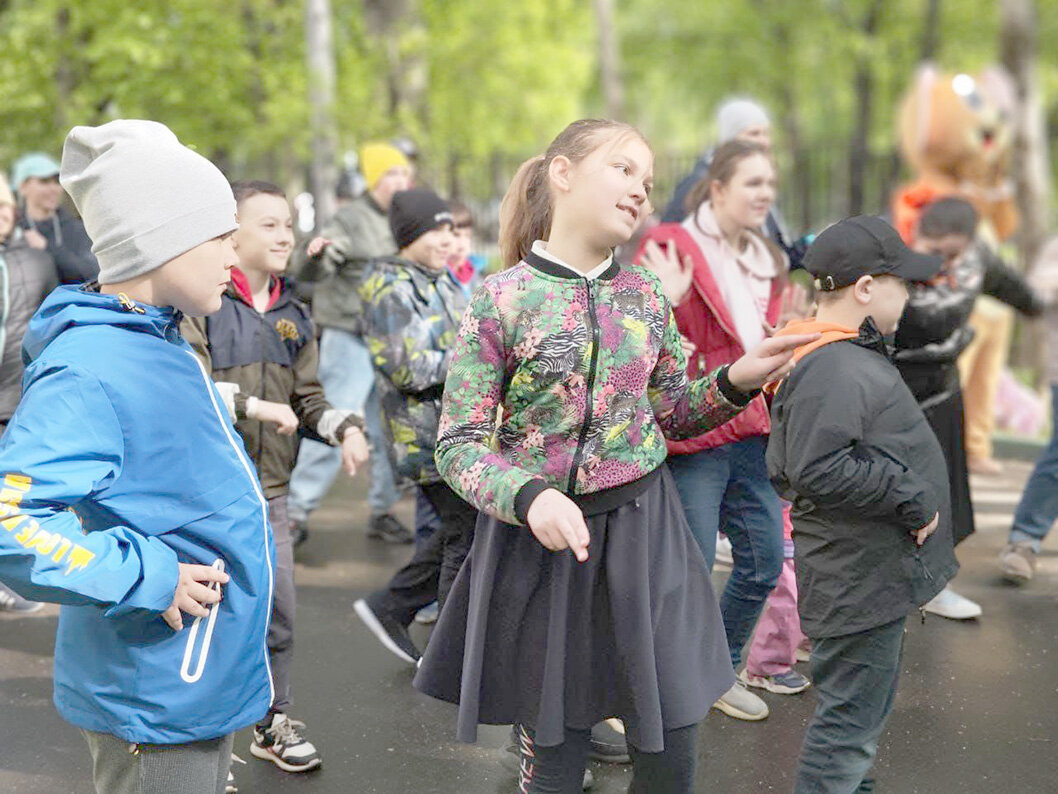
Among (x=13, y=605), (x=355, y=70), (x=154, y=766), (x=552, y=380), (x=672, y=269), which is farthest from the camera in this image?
(x=355, y=70)

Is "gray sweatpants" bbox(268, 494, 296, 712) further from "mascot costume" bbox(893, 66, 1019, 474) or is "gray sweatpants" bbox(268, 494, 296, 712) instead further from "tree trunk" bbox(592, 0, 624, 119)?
"tree trunk" bbox(592, 0, 624, 119)

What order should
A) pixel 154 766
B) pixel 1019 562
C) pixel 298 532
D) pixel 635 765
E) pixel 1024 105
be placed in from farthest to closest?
pixel 1024 105, pixel 298 532, pixel 1019 562, pixel 635 765, pixel 154 766

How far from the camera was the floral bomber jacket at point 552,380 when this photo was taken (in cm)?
286

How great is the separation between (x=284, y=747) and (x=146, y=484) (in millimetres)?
2085

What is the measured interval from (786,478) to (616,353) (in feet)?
2.32

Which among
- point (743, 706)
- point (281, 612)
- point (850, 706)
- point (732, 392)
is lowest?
point (743, 706)

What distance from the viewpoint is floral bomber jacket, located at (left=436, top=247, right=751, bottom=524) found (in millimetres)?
2857

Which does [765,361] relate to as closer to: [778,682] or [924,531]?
[924,531]

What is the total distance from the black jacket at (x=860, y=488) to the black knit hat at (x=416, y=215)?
2.00 m

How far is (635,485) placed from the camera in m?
2.95

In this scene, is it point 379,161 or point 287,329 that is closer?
point 287,329

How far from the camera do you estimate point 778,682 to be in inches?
184

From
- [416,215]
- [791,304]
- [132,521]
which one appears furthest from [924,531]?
[416,215]

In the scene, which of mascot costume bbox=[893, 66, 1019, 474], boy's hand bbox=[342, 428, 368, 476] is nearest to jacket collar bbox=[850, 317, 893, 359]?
boy's hand bbox=[342, 428, 368, 476]
